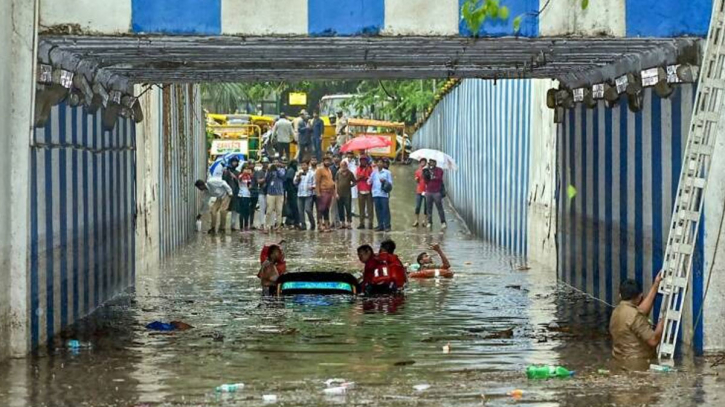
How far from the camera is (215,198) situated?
38000mm

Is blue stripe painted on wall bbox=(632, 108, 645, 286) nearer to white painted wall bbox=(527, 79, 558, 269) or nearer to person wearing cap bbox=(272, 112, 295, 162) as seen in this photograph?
white painted wall bbox=(527, 79, 558, 269)

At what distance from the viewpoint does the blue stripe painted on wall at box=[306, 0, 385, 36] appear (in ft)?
48.8

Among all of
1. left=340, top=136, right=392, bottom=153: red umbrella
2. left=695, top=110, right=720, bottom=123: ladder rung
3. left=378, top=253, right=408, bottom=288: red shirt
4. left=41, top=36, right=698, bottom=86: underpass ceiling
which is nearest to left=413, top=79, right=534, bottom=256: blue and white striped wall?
left=340, top=136, right=392, bottom=153: red umbrella

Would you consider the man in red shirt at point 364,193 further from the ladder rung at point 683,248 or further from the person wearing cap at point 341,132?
the ladder rung at point 683,248

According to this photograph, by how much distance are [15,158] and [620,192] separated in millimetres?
8091

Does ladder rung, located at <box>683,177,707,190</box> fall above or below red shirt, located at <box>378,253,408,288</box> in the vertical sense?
above

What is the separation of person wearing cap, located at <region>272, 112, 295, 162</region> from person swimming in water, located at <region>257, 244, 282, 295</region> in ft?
90.3

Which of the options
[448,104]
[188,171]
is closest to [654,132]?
[188,171]

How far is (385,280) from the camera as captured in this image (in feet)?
70.6

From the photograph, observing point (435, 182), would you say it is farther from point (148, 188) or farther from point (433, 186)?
point (148, 188)

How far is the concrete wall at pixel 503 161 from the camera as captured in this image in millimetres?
28031

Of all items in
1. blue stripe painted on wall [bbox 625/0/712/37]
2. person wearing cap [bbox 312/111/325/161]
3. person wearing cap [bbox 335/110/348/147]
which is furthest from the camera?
person wearing cap [bbox 335/110/348/147]

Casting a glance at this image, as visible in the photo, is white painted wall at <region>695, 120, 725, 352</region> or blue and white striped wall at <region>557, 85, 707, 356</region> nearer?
white painted wall at <region>695, 120, 725, 352</region>

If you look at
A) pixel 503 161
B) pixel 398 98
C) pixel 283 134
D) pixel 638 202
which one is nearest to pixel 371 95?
pixel 398 98
